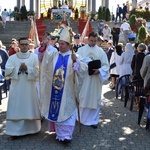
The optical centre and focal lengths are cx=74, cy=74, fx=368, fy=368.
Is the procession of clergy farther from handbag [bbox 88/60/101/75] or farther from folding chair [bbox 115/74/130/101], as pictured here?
folding chair [bbox 115/74/130/101]

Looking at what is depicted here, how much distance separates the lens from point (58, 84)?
21.0ft

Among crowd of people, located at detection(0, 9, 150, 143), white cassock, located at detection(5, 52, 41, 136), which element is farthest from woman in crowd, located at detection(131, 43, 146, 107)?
white cassock, located at detection(5, 52, 41, 136)

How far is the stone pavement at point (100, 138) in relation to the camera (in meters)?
6.22

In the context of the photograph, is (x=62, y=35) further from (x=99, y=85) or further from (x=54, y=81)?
(x=99, y=85)

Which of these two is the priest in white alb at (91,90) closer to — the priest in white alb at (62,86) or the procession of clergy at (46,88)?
the procession of clergy at (46,88)

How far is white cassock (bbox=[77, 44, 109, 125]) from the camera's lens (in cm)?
750

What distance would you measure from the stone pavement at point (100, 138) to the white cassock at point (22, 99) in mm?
229

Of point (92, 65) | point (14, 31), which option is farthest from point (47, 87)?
point (14, 31)

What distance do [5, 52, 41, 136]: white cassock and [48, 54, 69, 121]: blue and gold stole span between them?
39cm

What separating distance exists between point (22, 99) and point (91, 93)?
1.63m

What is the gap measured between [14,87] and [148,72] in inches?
108

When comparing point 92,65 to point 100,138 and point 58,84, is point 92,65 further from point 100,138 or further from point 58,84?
point 100,138

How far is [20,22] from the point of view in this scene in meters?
29.0

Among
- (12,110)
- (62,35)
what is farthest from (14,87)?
(62,35)
